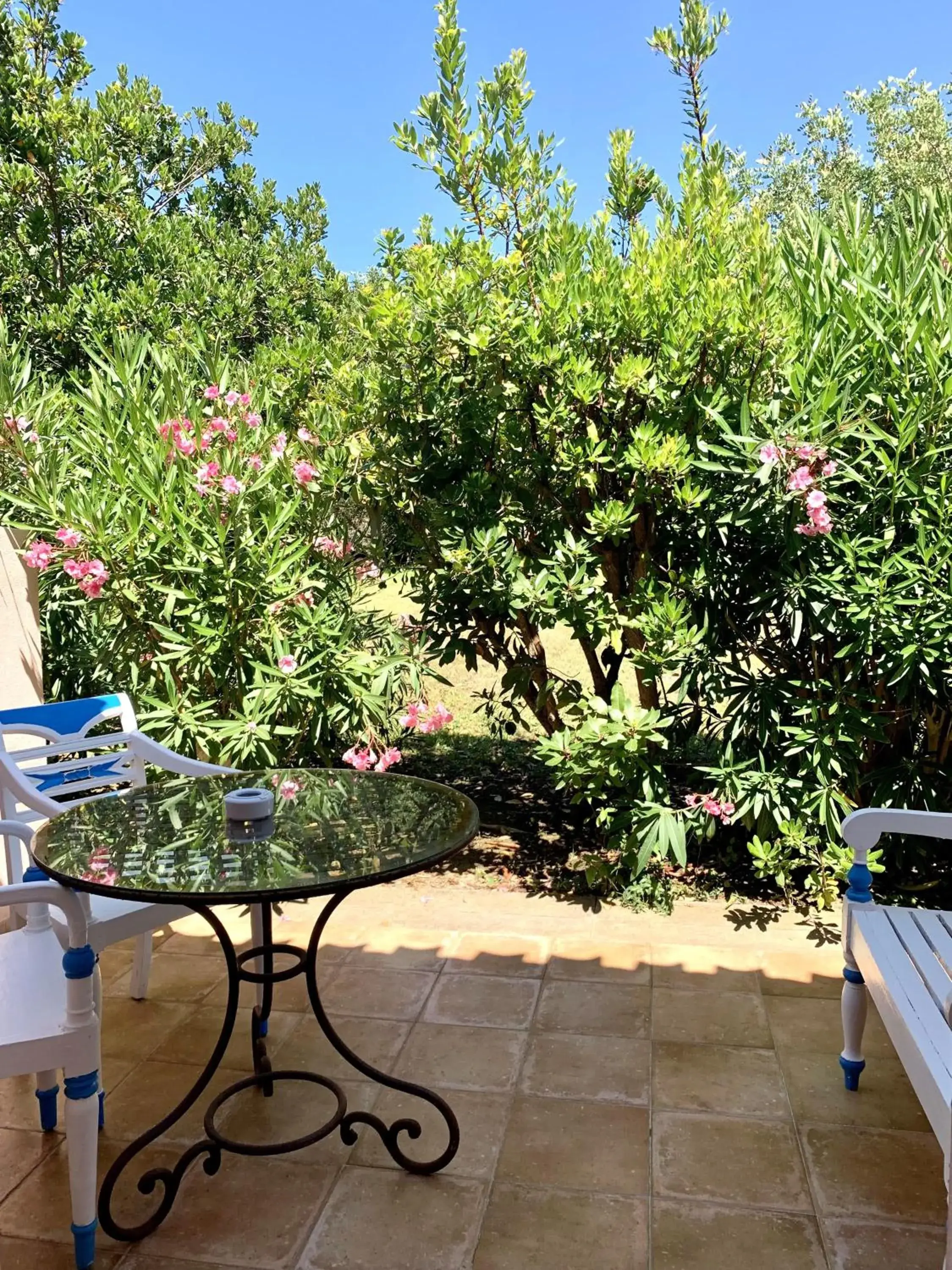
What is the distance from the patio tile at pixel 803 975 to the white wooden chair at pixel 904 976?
0.37 meters

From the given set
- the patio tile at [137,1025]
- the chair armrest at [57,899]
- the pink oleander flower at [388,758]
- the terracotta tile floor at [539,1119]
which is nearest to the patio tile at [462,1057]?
the terracotta tile floor at [539,1119]

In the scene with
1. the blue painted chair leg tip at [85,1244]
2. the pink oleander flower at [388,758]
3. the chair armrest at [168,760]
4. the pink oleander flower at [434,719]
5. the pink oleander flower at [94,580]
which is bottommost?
the blue painted chair leg tip at [85,1244]

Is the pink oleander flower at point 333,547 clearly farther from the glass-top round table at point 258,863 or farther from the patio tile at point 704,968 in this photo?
the patio tile at point 704,968

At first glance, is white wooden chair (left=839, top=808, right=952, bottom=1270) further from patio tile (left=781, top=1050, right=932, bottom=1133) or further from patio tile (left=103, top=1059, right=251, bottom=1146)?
patio tile (left=103, top=1059, right=251, bottom=1146)

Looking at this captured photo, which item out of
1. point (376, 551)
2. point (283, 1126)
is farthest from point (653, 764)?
point (283, 1126)

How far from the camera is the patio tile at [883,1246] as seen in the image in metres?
1.68

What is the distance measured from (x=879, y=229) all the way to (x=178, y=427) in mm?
2690

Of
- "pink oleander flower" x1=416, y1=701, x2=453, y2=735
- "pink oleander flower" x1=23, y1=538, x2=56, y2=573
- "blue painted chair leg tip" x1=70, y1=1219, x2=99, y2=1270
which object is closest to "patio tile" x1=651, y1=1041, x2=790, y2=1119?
"blue painted chair leg tip" x1=70, y1=1219, x2=99, y2=1270

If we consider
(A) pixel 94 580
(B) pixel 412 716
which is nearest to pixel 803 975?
(B) pixel 412 716

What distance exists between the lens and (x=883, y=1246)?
173cm

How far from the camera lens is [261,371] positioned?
520 centimetres

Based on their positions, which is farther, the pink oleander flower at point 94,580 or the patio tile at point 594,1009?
the pink oleander flower at point 94,580

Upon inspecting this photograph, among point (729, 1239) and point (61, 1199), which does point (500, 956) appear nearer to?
point (729, 1239)

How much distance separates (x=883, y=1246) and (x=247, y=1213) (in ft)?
4.05
